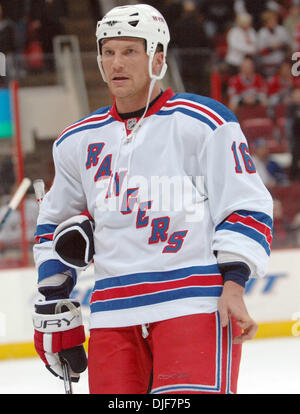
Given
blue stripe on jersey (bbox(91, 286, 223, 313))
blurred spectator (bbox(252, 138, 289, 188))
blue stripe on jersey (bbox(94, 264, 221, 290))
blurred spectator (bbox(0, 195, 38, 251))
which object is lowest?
blurred spectator (bbox(0, 195, 38, 251))

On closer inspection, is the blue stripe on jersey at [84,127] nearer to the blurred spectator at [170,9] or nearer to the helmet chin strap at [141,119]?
the helmet chin strap at [141,119]

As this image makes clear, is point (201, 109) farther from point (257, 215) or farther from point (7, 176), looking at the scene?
point (7, 176)

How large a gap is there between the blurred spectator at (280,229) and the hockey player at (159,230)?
291cm

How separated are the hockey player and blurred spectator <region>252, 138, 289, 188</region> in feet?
10.1

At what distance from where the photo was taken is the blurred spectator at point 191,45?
188 inches

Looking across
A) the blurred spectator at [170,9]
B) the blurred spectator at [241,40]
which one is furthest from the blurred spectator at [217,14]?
the blurred spectator at [170,9]

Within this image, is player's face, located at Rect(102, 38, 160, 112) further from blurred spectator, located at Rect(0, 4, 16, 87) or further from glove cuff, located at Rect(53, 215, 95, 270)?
blurred spectator, located at Rect(0, 4, 16, 87)

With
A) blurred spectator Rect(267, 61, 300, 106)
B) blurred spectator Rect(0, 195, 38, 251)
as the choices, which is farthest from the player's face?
blurred spectator Rect(267, 61, 300, 106)

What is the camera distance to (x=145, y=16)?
167cm

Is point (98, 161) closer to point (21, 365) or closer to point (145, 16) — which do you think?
point (145, 16)

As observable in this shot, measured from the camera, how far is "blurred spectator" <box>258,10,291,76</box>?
6070mm

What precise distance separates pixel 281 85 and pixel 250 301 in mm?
1912

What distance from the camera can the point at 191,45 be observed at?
244 inches
